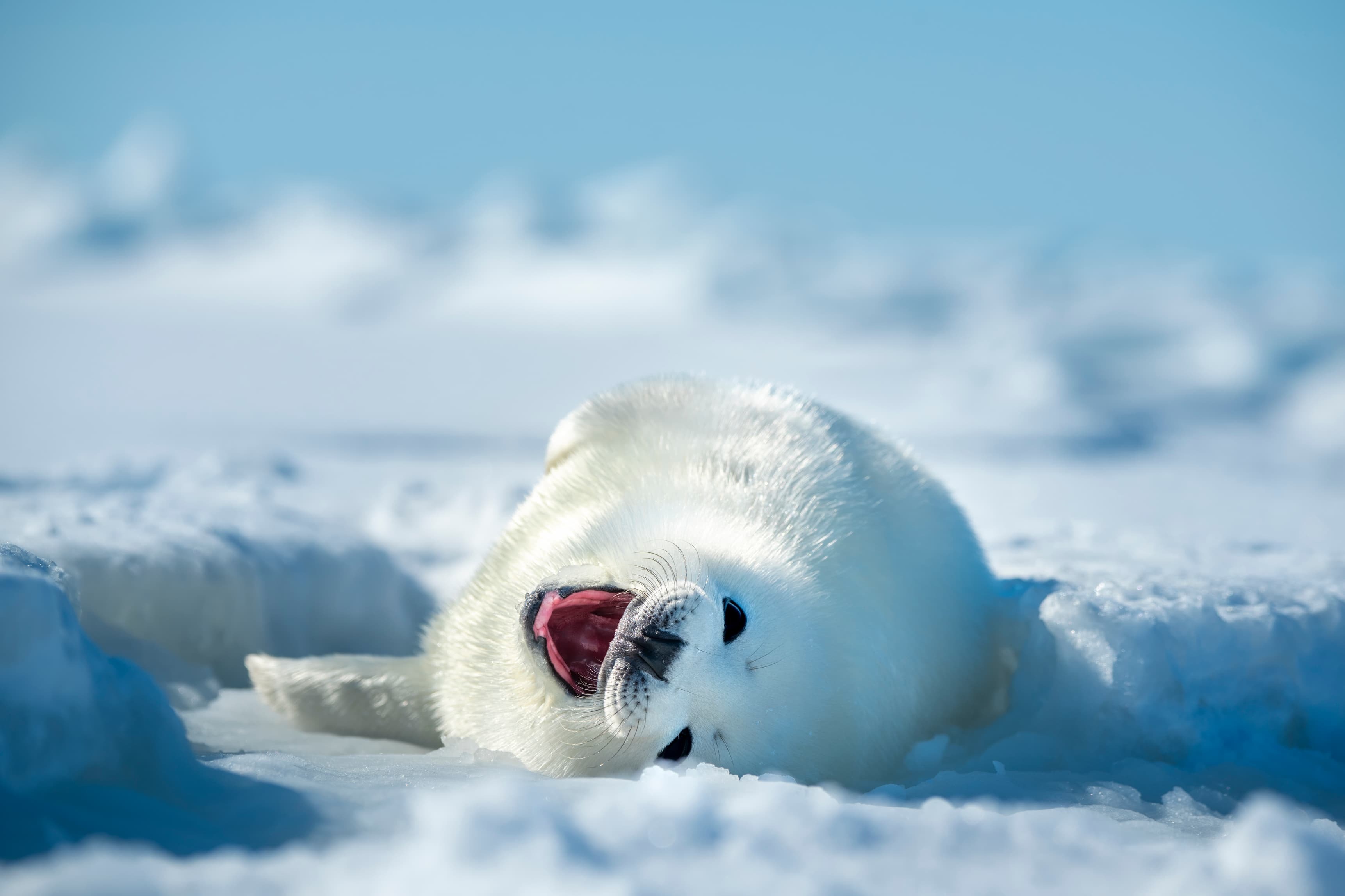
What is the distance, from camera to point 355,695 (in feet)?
9.79

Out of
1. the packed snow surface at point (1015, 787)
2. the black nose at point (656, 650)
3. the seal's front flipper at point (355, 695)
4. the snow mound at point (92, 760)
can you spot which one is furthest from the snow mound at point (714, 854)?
the seal's front flipper at point (355, 695)

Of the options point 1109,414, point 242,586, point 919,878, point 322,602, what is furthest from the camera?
point 1109,414

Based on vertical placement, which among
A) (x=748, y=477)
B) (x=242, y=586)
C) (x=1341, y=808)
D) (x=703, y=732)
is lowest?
(x=1341, y=808)

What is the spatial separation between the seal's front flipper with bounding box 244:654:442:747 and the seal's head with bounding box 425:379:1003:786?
125 millimetres

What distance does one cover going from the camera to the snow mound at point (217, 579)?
11.2ft

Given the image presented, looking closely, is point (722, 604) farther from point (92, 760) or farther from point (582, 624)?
point (92, 760)

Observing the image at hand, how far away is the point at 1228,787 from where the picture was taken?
2391 mm

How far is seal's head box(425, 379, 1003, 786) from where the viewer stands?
2121mm

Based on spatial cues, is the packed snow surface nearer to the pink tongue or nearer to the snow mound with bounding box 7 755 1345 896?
the snow mound with bounding box 7 755 1345 896

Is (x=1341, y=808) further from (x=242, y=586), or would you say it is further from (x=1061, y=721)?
(x=242, y=586)

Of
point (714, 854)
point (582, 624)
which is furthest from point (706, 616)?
point (714, 854)

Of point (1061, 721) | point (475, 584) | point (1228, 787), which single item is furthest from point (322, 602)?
point (1228, 787)

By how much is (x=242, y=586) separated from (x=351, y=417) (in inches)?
319

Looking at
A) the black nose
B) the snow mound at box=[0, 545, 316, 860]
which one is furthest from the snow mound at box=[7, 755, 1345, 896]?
the black nose
